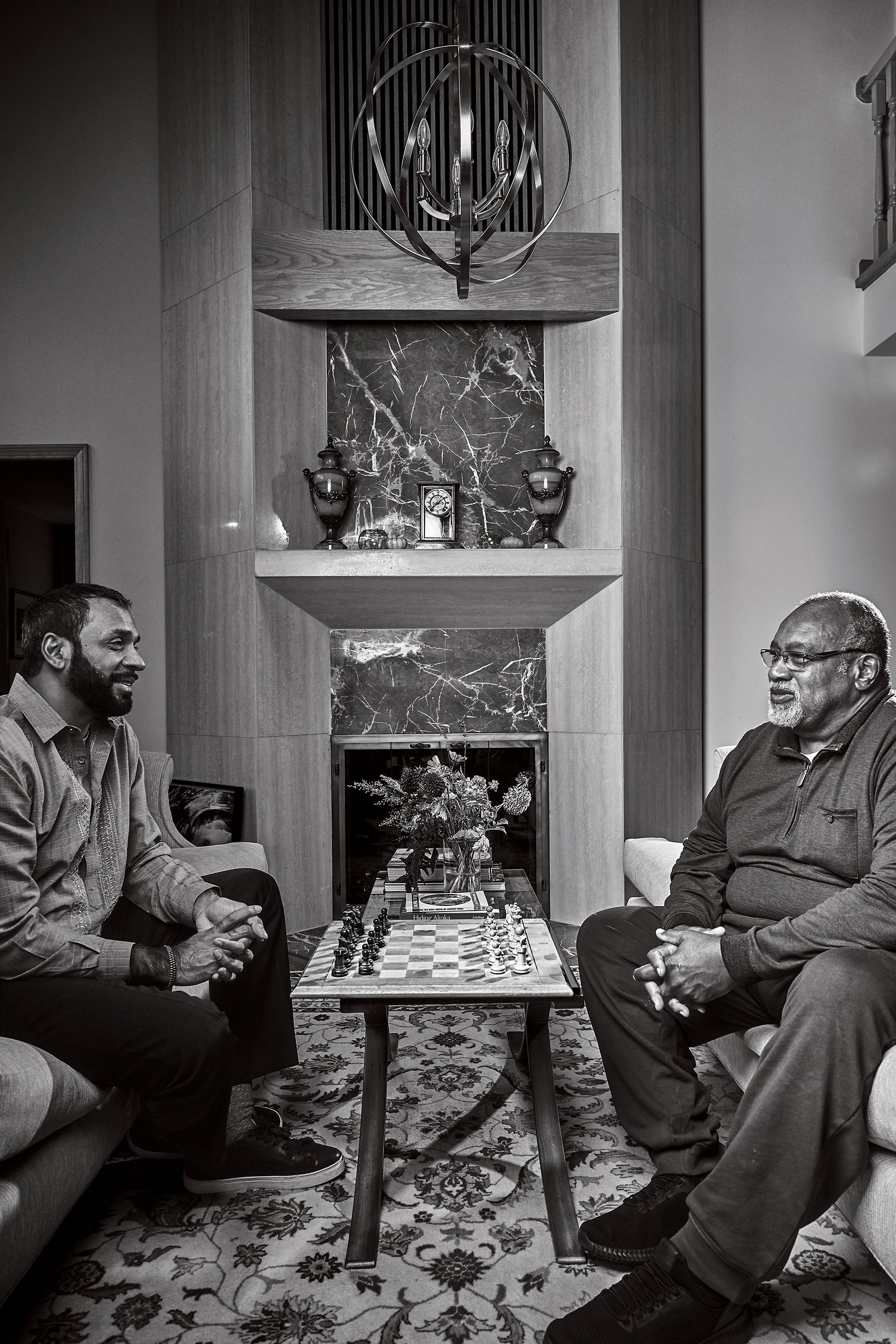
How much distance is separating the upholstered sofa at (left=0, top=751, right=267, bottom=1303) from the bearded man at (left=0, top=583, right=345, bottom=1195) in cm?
7

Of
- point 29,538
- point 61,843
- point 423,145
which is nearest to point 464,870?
point 61,843

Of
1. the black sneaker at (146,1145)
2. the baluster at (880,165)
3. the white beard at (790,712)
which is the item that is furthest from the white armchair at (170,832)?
the baluster at (880,165)

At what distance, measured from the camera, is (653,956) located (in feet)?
5.90

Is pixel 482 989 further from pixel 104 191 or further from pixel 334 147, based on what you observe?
pixel 104 191

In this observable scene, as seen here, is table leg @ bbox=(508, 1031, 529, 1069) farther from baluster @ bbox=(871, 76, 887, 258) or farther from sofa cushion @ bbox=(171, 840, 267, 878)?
baluster @ bbox=(871, 76, 887, 258)

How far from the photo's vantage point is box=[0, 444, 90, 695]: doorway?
5.39 metres

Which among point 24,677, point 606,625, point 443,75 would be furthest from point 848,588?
point 24,677

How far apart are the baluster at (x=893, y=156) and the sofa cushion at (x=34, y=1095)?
4579 millimetres

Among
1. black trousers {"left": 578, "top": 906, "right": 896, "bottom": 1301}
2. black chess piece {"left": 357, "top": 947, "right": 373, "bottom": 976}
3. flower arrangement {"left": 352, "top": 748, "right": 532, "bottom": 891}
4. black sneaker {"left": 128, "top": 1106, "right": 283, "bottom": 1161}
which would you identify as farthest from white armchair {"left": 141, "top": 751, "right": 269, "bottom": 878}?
black trousers {"left": 578, "top": 906, "right": 896, "bottom": 1301}

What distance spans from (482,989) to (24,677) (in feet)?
3.52

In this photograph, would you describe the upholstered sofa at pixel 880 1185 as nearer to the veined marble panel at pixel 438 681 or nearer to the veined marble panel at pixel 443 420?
the veined marble panel at pixel 438 681

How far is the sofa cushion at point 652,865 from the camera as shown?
9.08ft

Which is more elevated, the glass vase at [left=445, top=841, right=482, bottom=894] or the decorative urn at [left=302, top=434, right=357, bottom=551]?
the decorative urn at [left=302, top=434, right=357, bottom=551]

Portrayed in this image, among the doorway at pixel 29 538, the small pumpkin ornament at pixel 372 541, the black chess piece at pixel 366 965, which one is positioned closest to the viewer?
the black chess piece at pixel 366 965
